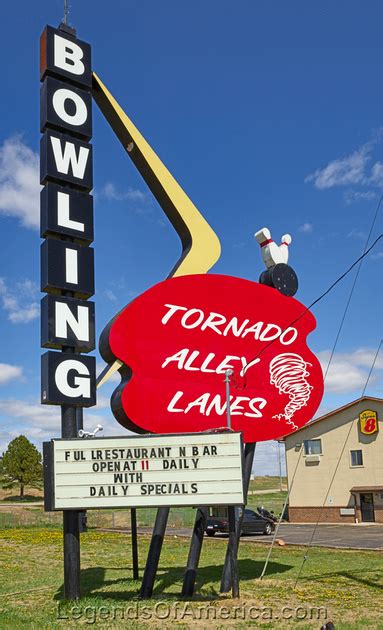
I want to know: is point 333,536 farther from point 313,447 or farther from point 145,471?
point 145,471

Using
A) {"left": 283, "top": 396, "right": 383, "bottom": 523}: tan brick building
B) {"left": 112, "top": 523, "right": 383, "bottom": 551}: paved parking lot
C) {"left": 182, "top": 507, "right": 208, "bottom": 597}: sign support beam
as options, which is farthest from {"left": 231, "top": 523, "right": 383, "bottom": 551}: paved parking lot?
{"left": 182, "top": 507, "right": 208, "bottom": 597}: sign support beam

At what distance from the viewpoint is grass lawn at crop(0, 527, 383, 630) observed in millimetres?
12094

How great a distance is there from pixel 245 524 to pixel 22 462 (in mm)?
49847

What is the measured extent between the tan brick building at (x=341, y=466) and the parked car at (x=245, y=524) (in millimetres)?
10144

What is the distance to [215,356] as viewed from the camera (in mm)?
15820

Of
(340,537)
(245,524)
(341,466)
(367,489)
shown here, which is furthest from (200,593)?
(341,466)

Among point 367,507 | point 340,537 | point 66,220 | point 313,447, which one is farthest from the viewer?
point 313,447

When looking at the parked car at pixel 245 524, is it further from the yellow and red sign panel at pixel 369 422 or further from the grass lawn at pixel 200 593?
the yellow and red sign panel at pixel 369 422

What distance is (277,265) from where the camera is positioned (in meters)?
17.9

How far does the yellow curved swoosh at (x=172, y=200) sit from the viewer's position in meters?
16.8

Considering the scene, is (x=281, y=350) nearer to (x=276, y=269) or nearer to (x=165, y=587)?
(x=276, y=269)

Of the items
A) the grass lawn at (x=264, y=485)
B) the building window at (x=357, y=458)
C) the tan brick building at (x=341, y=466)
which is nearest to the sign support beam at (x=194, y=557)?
the tan brick building at (x=341, y=466)

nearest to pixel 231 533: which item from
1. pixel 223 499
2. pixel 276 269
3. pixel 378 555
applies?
pixel 223 499

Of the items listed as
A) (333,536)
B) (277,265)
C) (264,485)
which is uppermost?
(277,265)
